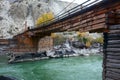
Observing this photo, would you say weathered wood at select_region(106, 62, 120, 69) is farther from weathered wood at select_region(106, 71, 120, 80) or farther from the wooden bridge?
weathered wood at select_region(106, 71, 120, 80)

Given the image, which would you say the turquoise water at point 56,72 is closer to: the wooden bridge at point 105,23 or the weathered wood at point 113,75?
the wooden bridge at point 105,23

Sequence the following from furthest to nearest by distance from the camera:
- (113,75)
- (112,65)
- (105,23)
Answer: (105,23), (112,65), (113,75)

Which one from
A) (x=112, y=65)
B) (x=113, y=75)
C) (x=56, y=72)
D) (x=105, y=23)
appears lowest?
(x=56, y=72)

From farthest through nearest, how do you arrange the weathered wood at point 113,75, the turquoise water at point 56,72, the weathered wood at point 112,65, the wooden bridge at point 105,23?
the turquoise water at point 56,72, the wooden bridge at point 105,23, the weathered wood at point 112,65, the weathered wood at point 113,75

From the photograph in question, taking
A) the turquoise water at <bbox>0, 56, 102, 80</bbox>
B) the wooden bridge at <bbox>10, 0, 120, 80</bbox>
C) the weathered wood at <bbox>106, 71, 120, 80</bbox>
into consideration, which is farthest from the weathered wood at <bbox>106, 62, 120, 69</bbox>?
the turquoise water at <bbox>0, 56, 102, 80</bbox>

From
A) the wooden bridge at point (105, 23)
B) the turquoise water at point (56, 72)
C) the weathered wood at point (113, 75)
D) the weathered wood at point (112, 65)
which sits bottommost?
the turquoise water at point (56, 72)

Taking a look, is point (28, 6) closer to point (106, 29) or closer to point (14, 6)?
point (14, 6)

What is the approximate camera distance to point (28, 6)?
9494 centimetres

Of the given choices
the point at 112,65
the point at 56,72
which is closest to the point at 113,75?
the point at 112,65

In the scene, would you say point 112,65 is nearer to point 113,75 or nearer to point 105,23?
point 113,75

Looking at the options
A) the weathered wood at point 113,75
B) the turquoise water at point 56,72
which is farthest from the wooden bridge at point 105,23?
the turquoise water at point 56,72

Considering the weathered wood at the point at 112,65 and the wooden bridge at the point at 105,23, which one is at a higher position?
the wooden bridge at the point at 105,23

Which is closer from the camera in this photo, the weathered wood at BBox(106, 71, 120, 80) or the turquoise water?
the weathered wood at BBox(106, 71, 120, 80)

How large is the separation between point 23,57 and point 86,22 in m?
29.8
